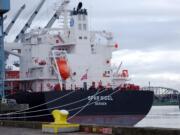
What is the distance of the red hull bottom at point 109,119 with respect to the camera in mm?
33312

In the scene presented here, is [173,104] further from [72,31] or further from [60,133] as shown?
[60,133]

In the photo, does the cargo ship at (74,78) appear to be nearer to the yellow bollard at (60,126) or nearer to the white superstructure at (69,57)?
the white superstructure at (69,57)

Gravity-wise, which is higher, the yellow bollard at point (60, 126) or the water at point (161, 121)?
the yellow bollard at point (60, 126)

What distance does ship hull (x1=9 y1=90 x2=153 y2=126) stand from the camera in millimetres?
32719

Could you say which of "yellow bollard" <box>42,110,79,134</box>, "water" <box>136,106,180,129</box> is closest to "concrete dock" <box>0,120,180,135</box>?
"yellow bollard" <box>42,110,79,134</box>

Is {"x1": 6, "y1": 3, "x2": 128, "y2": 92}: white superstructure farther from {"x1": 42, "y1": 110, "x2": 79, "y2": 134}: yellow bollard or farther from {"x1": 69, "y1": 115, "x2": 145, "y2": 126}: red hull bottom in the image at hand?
{"x1": 42, "y1": 110, "x2": 79, "y2": 134}: yellow bollard

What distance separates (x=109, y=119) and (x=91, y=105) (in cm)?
158

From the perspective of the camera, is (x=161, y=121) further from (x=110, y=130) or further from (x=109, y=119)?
(x=110, y=130)

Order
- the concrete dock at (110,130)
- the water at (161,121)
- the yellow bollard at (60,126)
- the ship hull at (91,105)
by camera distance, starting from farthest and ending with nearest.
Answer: the water at (161,121)
the ship hull at (91,105)
the yellow bollard at (60,126)
the concrete dock at (110,130)

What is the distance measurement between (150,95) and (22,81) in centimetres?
965

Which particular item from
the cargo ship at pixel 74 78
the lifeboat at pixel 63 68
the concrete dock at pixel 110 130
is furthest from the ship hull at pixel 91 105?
the concrete dock at pixel 110 130

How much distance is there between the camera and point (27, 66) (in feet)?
127

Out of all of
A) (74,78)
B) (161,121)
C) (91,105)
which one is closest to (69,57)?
(74,78)

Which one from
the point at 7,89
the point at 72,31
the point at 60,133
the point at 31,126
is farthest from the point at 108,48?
the point at 60,133
